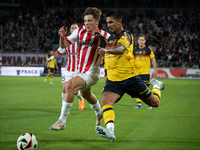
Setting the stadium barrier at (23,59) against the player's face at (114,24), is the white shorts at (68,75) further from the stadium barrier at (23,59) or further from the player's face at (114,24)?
the stadium barrier at (23,59)

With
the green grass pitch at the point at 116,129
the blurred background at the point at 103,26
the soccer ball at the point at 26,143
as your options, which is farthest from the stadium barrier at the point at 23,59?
the soccer ball at the point at 26,143

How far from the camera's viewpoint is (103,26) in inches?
1331

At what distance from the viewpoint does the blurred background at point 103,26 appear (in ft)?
94.6

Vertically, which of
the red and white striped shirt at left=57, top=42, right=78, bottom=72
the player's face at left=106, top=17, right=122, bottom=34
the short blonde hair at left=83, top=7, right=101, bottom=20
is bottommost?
the red and white striped shirt at left=57, top=42, right=78, bottom=72

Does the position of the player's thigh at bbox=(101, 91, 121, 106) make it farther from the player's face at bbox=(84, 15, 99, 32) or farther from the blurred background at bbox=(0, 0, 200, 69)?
the blurred background at bbox=(0, 0, 200, 69)

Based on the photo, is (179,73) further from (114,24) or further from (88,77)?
(114,24)

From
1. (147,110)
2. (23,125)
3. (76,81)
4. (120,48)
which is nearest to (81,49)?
(76,81)

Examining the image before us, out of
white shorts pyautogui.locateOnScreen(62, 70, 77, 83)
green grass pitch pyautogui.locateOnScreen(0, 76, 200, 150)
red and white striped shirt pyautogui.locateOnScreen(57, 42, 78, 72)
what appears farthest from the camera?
white shorts pyautogui.locateOnScreen(62, 70, 77, 83)

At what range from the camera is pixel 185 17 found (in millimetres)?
33000

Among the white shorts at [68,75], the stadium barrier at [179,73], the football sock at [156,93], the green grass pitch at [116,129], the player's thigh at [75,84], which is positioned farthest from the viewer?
the stadium barrier at [179,73]

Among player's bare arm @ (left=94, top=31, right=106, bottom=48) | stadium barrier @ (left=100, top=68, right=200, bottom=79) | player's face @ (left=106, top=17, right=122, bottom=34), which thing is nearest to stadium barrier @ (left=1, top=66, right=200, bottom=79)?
stadium barrier @ (left=100, top=68, right=200, bottom=79)

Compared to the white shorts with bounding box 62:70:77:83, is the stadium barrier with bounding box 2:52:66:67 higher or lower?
lower

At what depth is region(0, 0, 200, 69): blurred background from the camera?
94.6 ft

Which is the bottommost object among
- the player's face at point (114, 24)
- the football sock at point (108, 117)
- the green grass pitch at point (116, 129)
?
the green grass pitch at point (116, 129)
